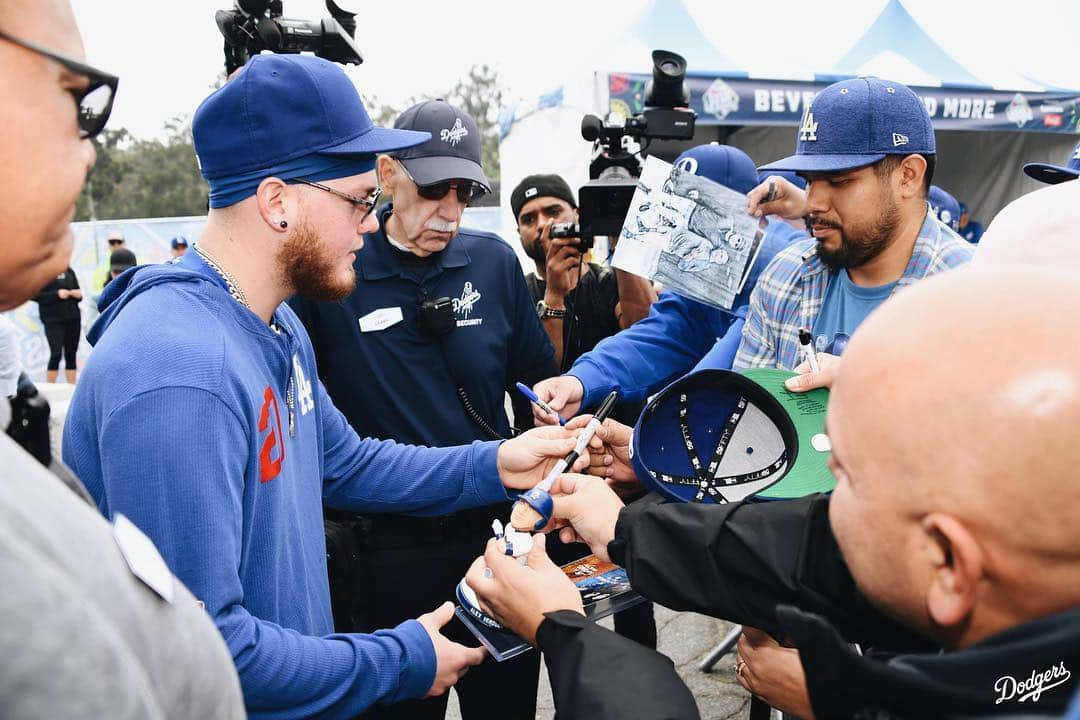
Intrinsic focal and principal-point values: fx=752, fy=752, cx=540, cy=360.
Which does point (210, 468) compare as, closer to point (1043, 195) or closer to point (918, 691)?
point (918, 691)

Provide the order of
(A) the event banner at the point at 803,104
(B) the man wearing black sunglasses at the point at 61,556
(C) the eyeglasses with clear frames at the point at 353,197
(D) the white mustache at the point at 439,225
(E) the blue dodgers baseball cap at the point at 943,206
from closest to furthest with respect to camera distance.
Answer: (B) the man wearing black sunglasses at the point at 61,556 → (C) the eyeglasses with clear frames at the point at 353,197 → (D) the white mustache at the point at 439,225 → (E) the blue dodgers baseball cap at the point at 943,206 → (A) the event banner at the point at 803,104

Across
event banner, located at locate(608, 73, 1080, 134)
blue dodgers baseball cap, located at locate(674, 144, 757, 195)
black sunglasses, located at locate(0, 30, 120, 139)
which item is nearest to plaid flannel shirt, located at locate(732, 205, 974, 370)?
blue dodgers baseball cap, located at locate(674, 144, 757, 195)

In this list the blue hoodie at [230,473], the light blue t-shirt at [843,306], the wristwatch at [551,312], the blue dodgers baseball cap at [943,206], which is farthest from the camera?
the blue dodgers baseball cap at [943,206]

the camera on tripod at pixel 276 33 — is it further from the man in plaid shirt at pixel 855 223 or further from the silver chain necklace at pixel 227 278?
the man in plaid shirt at pixel 855 223

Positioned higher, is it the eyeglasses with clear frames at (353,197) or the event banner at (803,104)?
the eyeglasses with clear frames at (353,197)

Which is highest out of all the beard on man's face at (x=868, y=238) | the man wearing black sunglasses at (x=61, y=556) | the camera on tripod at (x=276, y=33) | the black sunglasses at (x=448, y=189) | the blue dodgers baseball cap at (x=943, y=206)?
the camera on tripod at (x=276, y=33)

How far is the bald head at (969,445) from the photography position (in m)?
0.72

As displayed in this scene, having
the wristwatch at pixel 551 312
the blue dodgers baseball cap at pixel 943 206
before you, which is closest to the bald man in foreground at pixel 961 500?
the wristwatch at pixel 551 312

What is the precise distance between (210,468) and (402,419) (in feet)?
4.11

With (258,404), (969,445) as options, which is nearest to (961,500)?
(969,445)

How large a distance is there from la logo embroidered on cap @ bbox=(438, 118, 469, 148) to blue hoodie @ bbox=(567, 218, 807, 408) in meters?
0.94

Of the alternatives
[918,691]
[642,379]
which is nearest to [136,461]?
[918,691]

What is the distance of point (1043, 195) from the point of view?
4.29 feet

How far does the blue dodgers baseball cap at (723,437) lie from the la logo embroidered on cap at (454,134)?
5.12 ft
